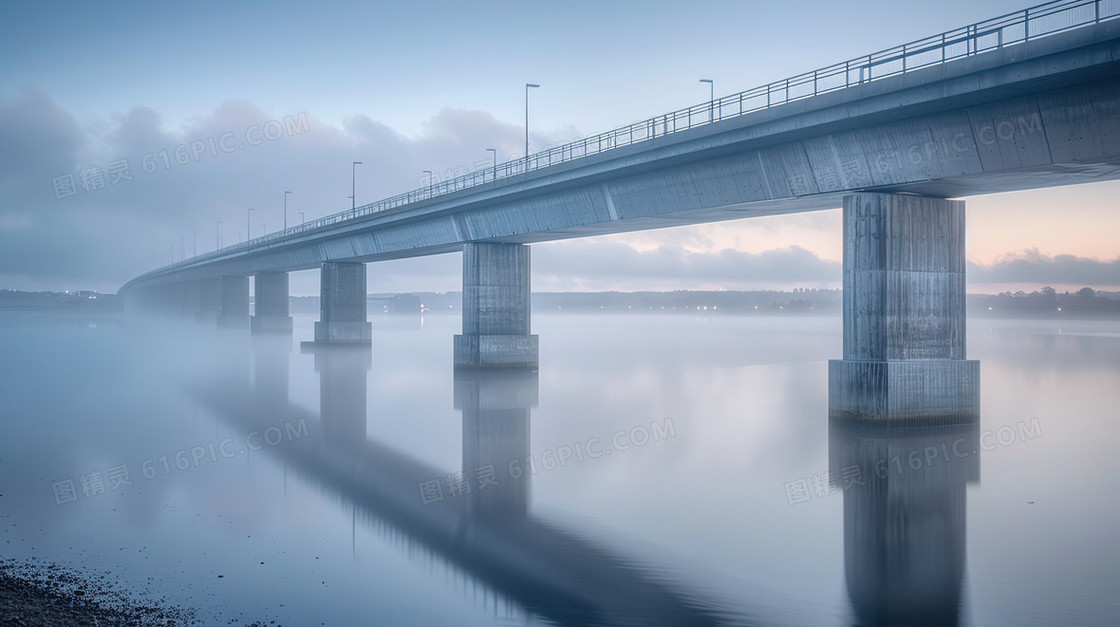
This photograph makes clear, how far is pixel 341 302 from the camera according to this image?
7344 cm

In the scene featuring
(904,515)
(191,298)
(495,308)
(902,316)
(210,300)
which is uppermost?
(191,298)

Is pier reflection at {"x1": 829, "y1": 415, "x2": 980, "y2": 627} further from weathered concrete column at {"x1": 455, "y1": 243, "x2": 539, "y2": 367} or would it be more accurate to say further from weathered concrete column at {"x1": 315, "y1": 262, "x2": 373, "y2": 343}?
weathered concrete column at {"x1": 315, "y1": 262, "x2": 373, "y2": 343}

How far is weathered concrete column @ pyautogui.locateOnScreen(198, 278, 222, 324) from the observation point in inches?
5295

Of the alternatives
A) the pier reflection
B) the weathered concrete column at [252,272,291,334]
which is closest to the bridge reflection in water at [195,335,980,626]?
the pier reflection

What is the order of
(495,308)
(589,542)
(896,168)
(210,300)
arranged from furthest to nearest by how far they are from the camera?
A: (210,300), (495,308), (896,168), (589,542)

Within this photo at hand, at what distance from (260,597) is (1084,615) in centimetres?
1013

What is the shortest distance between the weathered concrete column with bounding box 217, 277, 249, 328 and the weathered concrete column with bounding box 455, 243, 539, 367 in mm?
74087

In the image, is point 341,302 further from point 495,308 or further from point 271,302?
point 495,308

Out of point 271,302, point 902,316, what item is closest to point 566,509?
point 902,316

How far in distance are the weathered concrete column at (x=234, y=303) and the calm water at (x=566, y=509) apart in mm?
79380

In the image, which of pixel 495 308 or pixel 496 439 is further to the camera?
pixel 495 308

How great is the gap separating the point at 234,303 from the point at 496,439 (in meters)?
99.9

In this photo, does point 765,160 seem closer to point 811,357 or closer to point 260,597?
point 260,597

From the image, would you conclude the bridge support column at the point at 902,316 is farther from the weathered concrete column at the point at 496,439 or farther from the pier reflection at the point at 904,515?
the weathered concrete column at the point at 496,439
